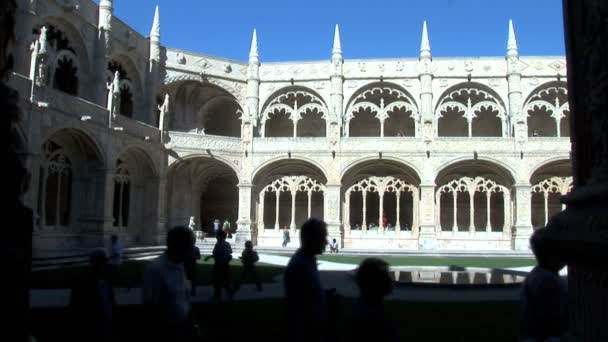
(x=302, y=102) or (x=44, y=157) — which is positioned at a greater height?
(x=302, y=102)

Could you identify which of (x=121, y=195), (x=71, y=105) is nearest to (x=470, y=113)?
(x=121, y=195)

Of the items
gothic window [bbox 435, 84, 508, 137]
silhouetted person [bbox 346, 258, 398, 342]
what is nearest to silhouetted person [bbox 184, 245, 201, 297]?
silhouetted person [bbox 346, 258, 398, 342]

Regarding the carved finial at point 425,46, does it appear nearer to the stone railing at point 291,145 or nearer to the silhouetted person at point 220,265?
the stone railing at point 291,145

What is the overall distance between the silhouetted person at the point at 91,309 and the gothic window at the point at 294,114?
80.3 feet

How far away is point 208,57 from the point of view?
28.2 metres

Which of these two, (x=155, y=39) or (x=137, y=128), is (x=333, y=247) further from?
(x=155, y=39)

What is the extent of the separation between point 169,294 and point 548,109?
28741 mm

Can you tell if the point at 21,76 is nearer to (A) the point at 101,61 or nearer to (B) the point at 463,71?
(A) the point at 101,61

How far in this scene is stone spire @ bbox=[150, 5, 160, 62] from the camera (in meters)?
26.0

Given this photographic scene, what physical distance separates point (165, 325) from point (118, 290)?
837 centimetres

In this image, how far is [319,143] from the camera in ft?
89.9

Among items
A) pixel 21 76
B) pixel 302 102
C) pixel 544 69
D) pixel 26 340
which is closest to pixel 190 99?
pixel 302 102

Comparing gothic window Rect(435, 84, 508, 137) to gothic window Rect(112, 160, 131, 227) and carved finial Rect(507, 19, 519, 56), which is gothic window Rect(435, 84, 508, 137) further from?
gothic window Rect(112, 160, 131, 227)

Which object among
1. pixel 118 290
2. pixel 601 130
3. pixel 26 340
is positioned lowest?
pixel 118 290
